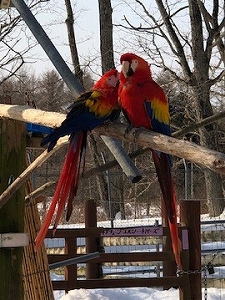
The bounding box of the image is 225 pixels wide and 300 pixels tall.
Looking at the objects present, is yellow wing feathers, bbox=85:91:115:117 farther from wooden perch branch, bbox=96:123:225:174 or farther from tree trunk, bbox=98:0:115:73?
tree trunk, bbox=98:0:115:73

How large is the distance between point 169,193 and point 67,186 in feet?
0.94

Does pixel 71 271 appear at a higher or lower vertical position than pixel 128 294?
higher

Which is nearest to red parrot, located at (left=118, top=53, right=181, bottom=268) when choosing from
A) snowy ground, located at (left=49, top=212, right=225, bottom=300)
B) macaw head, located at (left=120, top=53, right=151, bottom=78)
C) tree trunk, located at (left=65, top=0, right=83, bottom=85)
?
macaw head, located at (left=120, top=53, right=151, bottom=78)

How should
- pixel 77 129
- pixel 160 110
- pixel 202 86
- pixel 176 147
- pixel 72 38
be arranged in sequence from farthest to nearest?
pixel 72 38 < pixel 202 86 < pixel 160 110 < pixel 77 129 < pixel 176 147

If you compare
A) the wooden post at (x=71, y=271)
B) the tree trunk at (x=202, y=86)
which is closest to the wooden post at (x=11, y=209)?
the wooden post at (x=71, y=271)

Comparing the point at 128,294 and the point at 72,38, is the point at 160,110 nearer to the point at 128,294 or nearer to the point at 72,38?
the point at 128,294

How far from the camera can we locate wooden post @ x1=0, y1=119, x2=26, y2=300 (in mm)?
2244

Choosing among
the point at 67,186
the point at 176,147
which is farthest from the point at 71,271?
the point at 176,147

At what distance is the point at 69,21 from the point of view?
12.4 meters

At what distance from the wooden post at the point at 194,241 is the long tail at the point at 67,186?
295 cm

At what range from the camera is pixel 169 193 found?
5.36ft

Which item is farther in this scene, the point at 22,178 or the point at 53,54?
the point at 53,54

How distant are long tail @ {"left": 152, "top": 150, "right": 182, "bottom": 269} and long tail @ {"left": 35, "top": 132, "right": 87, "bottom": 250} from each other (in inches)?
8.9

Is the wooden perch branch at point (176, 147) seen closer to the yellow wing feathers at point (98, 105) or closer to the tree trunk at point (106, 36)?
the yellow wing feathers at point (98, 105)
